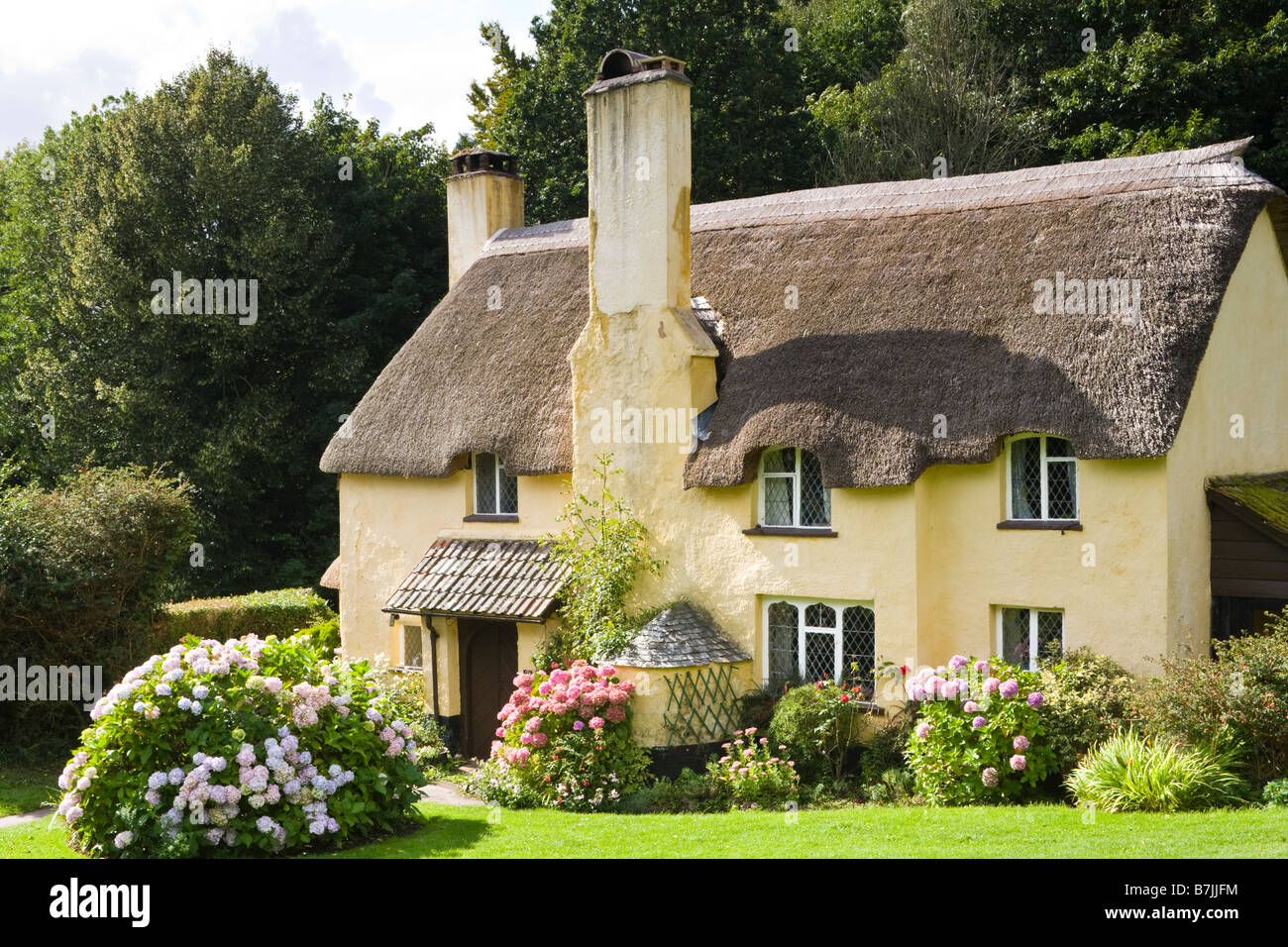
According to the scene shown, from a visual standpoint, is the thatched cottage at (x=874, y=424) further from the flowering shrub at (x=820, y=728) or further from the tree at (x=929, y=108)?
the tree at (x=929, y=108)

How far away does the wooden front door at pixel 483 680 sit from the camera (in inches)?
728

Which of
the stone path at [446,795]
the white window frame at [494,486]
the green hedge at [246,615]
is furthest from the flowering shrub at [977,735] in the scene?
the green hedge at [246,615]

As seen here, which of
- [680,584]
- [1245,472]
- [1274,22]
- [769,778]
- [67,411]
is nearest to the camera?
[769,778]

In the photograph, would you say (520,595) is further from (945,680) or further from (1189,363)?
(1189,363)

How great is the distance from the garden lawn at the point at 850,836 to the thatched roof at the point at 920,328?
4032mm

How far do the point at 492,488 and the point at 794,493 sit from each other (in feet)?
18.4

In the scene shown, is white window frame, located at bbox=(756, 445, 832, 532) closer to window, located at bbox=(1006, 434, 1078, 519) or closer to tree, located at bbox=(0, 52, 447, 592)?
window, located at bbox=(1006, 434, 1078, 519)

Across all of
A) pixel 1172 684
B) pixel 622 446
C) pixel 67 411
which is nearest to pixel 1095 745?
pixel 1172 684

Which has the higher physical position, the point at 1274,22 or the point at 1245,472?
the point at 1274,22

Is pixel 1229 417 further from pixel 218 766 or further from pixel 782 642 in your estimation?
pixel 218 766

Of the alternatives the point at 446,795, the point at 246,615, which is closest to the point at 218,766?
the point at 446,795

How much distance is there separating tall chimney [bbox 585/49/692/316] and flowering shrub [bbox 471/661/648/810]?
5.28 meters
